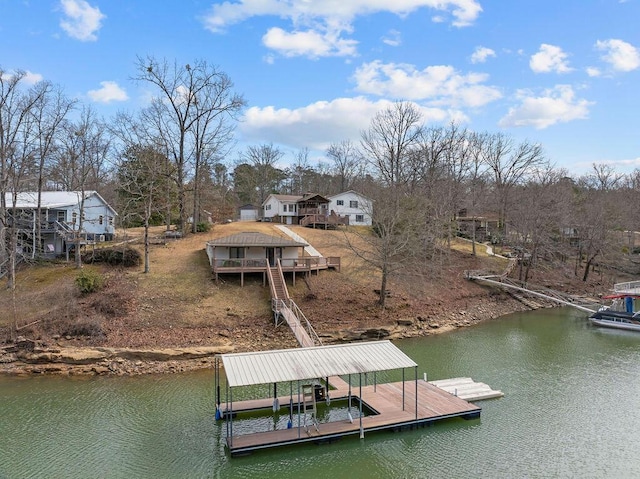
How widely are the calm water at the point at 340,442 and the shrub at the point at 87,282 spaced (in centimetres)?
721

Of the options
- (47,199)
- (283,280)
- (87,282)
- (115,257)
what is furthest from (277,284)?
(47,199)

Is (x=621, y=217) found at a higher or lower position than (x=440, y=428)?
higher

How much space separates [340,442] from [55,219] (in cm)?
2893

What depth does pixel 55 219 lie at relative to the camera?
34.1m

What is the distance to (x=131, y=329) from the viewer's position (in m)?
25.0

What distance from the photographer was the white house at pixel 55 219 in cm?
3250

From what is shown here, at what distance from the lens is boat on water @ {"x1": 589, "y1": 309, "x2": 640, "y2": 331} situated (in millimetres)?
31578

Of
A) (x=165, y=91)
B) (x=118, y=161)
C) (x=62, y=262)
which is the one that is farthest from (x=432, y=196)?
(x=62, y=262)

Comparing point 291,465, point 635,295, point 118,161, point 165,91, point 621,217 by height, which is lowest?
point 291,465

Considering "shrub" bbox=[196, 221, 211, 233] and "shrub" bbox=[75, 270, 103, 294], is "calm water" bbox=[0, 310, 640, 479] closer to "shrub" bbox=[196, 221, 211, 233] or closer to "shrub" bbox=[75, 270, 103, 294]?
"shrub" bbox=[75, 270, 103, 294]

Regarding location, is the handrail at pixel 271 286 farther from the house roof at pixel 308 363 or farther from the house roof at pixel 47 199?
the house roof at pixel 47 199

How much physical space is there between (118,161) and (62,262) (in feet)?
40.4

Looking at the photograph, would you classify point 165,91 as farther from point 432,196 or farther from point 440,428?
point 440,428

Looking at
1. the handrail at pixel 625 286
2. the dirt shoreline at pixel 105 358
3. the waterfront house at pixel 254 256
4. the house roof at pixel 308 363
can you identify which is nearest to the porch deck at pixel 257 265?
the waterfront house at pixel 254 256
